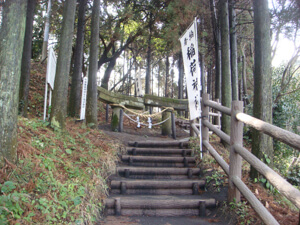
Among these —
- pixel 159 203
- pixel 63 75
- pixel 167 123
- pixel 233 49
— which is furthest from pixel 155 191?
pixel 233 49

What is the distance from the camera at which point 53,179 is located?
3.56m

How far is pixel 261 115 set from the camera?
4.50 metres

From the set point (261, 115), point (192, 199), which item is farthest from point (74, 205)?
point (261, 115)

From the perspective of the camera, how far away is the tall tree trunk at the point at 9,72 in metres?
3.27

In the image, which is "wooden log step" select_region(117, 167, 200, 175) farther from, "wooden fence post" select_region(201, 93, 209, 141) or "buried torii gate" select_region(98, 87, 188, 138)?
"buried torii gate" select_region(98, 87, 188, 138)

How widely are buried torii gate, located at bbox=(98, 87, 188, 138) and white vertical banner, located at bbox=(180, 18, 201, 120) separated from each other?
3.77m

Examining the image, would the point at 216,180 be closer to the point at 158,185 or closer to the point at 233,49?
the point at 158,185

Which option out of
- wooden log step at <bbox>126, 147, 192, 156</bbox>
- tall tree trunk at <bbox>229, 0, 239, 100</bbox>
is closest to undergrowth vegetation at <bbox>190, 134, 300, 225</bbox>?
wooden log step at <bbox>126, 147, 192, 156</bbox>

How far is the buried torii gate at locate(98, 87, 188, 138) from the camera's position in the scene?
964 cm

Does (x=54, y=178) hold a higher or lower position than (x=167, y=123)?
lower

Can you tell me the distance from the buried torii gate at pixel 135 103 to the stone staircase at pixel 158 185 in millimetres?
3257

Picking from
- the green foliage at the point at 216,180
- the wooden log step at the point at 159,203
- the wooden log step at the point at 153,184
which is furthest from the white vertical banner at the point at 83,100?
the green foliage at the point at 216,180

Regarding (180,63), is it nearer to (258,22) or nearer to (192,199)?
(258,22)

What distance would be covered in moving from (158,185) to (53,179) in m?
2.02
